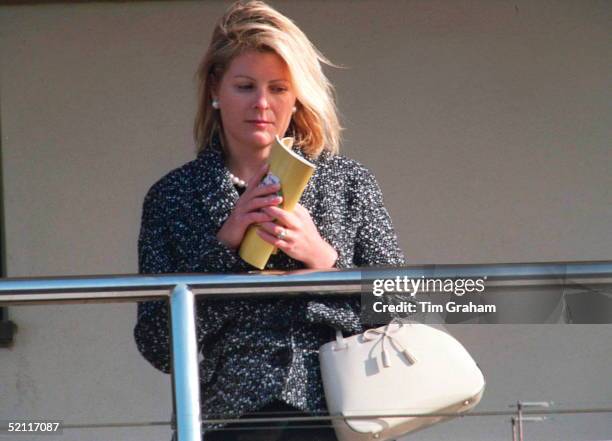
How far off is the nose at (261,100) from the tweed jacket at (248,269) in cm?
13

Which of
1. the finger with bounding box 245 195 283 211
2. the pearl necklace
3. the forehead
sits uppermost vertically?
the forehead


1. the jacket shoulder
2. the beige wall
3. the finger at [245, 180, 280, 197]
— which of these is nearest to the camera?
the finger at [245, 180, 280, 197]

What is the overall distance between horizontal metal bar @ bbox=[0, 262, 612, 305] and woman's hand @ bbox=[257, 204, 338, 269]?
0.15ft

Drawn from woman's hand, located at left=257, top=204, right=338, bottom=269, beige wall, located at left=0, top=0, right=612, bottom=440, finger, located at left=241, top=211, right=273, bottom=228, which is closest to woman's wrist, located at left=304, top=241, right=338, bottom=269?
woman's hand, located at left=257, top=204, right=338, bottom=269

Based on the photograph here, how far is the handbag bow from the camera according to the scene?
2502 mm

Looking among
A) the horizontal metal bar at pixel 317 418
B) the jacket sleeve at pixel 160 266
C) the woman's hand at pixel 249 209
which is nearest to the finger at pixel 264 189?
the woman's hand at pixel 249 209

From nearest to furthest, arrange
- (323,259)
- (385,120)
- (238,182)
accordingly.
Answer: (323,259) → (238,182) → (385,120)

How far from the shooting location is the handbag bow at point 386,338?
2502 mm

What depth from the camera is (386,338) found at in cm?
252

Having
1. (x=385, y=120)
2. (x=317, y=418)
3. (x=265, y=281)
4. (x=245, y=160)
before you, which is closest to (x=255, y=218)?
(x=265, y=281)

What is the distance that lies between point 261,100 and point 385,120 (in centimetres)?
245

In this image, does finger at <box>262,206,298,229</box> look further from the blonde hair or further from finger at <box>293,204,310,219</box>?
the blonde hair

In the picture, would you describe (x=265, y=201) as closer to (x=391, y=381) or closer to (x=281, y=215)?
(x=281, y=215)

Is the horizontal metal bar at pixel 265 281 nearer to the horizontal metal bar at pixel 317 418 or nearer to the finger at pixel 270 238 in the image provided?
the finger at pixel 270 238
